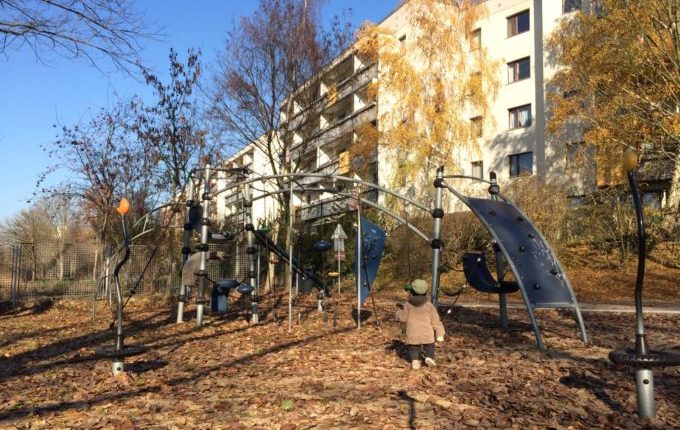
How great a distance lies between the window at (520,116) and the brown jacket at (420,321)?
2702cm

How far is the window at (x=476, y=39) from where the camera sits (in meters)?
32.9

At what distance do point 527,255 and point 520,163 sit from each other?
25093 millimetres

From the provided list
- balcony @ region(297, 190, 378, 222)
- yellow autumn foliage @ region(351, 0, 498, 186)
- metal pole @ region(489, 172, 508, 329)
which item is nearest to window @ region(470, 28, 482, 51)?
yellow autumn foliage @ region(351, 0, 498, 186)

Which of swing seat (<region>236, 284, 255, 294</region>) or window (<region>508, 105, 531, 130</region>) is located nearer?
swing seat (<region>236, 284, 255, 294</region>)

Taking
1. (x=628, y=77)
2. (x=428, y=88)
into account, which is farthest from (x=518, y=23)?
(x=628, y=77)

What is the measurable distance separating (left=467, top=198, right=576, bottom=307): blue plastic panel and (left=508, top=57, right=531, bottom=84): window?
25.5 metres

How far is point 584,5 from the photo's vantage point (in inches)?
1165

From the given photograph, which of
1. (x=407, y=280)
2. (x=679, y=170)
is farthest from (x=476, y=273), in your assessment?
(x=679, y=170)

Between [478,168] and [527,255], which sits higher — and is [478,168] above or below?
above

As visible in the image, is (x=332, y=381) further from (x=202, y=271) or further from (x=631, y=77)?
(x=631, y=77)

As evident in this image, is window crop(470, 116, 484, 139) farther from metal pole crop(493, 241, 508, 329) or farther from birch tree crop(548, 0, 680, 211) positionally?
metal pole crop(493, 241, 508, 329)

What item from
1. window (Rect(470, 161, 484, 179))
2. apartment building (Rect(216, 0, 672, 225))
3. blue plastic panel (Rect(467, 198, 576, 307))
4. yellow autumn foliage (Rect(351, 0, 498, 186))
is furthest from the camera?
window (Rect(470, 161, 484, 179))

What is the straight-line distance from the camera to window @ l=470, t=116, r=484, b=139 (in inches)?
Result: 1184

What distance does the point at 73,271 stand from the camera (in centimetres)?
1769
